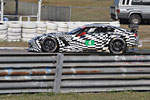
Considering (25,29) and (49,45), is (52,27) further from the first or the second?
(49,45)

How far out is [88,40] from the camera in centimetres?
1539

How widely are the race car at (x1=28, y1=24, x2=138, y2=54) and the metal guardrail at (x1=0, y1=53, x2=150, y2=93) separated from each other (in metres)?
7.49

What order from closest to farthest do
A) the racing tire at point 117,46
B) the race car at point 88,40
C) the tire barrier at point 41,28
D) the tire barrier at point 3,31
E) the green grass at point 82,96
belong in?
the green grass at point 82,96, the race car at point 88,40, the racing tire at point 117,46, the tire barrier at point 3,31, the tire barrier at point 41,28

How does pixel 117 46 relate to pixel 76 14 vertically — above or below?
below

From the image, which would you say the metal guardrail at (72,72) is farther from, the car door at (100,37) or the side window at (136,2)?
the side window at (136,2)

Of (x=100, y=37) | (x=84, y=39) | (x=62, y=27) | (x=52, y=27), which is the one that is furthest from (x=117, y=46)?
(x=52, y=27)

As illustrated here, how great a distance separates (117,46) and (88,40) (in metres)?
1.24

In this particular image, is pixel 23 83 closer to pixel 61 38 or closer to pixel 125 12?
pixel 61 38

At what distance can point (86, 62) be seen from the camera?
7.62 metres

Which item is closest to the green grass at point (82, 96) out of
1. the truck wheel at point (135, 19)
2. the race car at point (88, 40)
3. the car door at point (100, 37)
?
the race car at point (88, 40)

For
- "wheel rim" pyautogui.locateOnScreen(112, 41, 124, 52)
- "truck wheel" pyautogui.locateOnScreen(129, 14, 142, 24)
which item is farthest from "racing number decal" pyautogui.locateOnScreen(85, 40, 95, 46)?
"truck wheel" pyautogui.locateOnScreen(129, 14, 142, 24)

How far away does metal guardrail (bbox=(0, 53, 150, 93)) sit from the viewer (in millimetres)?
7426

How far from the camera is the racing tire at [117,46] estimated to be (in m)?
15.5

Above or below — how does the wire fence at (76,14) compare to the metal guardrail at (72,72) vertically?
above
